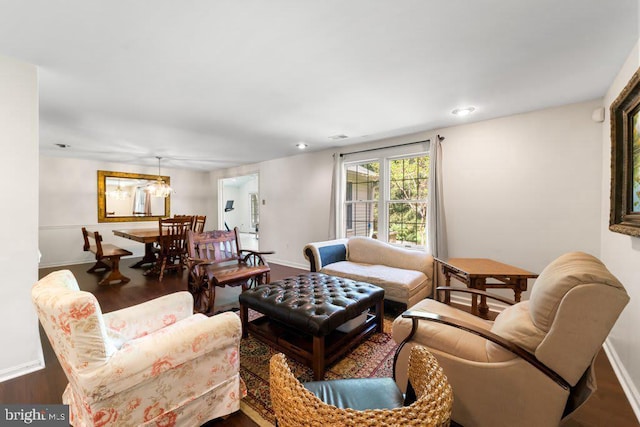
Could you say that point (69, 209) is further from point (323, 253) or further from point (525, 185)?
point (525, 185)

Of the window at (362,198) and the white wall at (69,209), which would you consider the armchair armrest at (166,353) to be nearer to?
the window at (362,198)

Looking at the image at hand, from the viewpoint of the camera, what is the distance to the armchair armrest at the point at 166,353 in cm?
108

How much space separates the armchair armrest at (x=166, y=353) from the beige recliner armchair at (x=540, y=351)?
108 cm

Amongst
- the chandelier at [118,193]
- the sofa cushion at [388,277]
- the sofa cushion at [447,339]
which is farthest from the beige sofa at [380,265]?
the chandelier at [118,193]

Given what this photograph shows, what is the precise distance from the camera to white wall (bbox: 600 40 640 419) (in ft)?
5.41

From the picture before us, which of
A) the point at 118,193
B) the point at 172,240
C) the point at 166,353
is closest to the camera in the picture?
the point at 166,353

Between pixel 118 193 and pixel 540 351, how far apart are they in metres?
7.73

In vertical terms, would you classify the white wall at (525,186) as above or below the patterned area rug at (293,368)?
above

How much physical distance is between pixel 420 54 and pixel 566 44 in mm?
949

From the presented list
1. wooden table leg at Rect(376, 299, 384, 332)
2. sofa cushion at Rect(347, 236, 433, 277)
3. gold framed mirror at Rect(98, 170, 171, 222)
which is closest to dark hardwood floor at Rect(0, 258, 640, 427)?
wooden table leg at Rect(376, 299, 384, 332)

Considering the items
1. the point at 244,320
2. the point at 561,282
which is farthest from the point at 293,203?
the point at 561,282

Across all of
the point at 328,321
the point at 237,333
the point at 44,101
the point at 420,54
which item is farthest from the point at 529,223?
the point at 44,101

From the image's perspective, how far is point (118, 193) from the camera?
6.07 m

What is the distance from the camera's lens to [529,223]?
2.90 m
